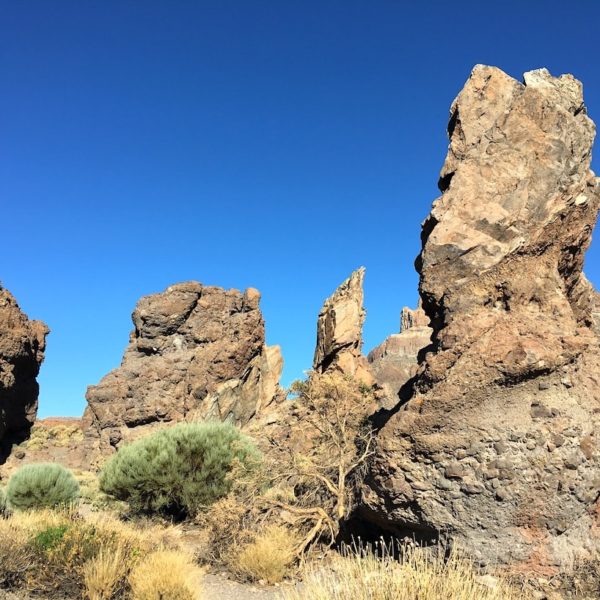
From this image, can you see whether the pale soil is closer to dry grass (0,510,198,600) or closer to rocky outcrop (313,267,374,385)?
dry grass (0,510,198,600)

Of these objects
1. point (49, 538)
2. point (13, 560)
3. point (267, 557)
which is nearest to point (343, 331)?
point (267, 557)

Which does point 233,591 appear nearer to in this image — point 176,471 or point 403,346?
point 176,471

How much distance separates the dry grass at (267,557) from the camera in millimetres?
7664

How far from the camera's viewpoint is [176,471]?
40.4 ft

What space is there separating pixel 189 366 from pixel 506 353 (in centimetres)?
2554

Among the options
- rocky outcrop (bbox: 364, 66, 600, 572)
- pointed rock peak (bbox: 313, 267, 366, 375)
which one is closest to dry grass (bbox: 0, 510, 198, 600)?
rocky outcrop (bbox: 364, 66, 600, 572)

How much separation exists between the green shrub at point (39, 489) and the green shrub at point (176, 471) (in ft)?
4.89

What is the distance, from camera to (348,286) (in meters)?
25.9

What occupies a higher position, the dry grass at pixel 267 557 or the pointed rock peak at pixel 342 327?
the pointed rock peak at pixel 342 327

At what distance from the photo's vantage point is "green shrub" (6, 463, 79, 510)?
13.5m

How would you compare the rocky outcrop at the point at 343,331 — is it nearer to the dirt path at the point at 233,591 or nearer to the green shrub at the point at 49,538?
the dirt path at the point at 233,591

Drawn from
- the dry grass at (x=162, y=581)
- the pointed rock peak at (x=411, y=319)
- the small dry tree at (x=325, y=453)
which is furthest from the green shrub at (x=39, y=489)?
the pointed rock peak at (x=411, y=319)

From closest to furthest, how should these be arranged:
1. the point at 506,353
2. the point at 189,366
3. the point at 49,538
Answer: the point at 506,353
the point at 49,538
the point at 189,366

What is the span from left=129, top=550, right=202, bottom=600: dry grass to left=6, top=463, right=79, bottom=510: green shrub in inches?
323
